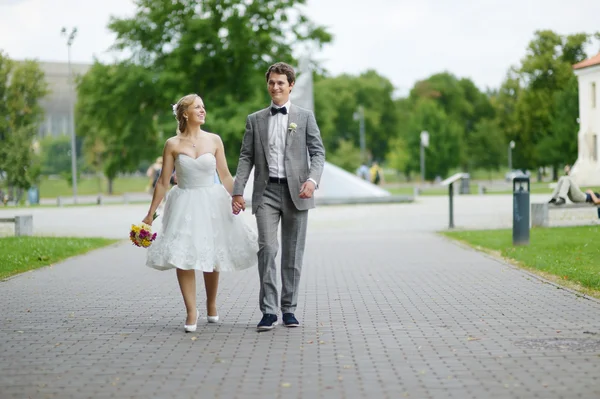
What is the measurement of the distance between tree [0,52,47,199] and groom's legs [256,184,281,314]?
3049 cm

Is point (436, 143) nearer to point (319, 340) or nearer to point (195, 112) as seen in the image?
point (195, 112)

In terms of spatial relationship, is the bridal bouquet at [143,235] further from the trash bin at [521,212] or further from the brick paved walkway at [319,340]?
the trash bin at [521,212]

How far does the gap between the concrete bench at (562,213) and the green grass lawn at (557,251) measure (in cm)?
57

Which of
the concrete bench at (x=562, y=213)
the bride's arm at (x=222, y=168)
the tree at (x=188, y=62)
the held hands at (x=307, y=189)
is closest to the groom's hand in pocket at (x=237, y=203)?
the bride's arm at (x=222, y=168)

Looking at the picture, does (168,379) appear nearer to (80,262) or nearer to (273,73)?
(273,73)

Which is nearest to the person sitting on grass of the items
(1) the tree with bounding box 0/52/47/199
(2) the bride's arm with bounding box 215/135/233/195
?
(2) the bride's arm with bounding box 215/135/233/195

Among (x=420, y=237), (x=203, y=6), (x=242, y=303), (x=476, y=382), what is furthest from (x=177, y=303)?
(x=203, y=6)

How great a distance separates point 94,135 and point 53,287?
213 ft

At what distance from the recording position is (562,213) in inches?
899

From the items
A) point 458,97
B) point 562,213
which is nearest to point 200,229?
point 562,213

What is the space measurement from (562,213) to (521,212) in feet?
18.9

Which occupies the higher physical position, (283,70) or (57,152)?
(57,152)

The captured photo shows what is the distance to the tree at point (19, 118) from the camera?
37.9 m

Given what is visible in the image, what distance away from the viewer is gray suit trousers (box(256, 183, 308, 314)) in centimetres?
842
